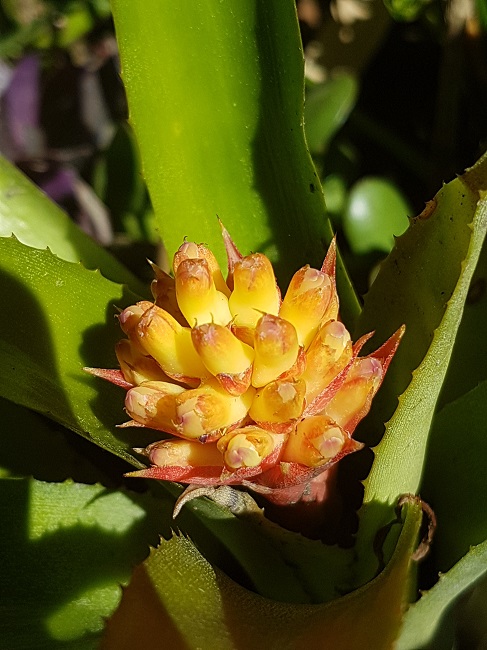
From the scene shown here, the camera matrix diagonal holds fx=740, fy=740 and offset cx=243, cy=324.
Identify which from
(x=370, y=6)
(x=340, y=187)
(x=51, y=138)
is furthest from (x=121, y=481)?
(x=370, y=6)

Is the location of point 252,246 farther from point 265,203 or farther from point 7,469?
point 7,469

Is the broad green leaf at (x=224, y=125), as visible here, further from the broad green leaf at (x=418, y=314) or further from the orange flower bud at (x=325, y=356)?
the orange flower bud at (x=325, y=356)

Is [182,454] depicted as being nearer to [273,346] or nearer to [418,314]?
[273,346]

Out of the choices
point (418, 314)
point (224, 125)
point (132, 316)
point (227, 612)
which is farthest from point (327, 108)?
point (227, 612)

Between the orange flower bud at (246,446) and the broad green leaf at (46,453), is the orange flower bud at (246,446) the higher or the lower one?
the higher one

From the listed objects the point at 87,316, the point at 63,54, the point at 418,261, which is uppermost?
the point at 418,261

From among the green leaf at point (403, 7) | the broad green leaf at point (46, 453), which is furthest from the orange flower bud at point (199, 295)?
the green leaf at point (403, 7)

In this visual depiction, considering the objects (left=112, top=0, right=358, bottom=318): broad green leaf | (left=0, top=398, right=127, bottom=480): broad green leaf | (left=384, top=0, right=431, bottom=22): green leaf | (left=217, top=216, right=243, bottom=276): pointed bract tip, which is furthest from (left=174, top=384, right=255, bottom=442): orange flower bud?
(left=384, top=0, right=431, bottom=22): green leaf
